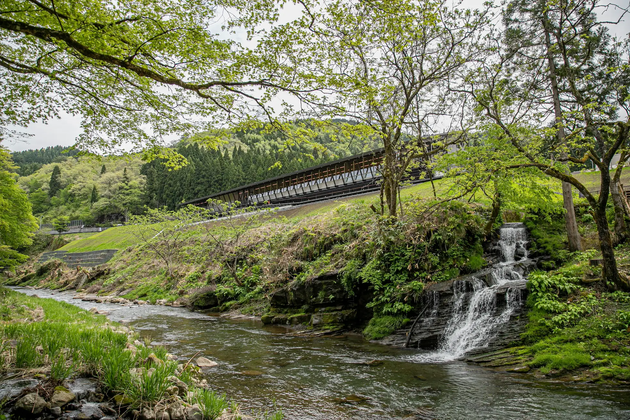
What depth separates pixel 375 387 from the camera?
20.3ft

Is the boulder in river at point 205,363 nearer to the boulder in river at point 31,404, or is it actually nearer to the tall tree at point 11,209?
the boulder in river at point 31,404

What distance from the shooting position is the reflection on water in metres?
5.08

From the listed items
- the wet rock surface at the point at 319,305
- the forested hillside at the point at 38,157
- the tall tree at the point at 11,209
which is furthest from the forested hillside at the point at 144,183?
the forested hillside at the point at 38,157

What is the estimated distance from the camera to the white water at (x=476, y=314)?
861cm

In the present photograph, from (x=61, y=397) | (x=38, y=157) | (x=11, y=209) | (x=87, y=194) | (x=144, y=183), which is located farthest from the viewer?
(x=38, y=157)

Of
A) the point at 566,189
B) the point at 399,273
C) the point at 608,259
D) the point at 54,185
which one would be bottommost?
the point at 399,273

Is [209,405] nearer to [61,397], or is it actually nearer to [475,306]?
[61,397]

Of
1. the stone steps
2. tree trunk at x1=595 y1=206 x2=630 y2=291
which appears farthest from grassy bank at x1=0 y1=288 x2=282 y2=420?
the stone steps

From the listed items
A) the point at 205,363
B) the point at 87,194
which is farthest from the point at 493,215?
the point at 87,194

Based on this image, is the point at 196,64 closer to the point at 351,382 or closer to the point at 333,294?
the point at 351,382

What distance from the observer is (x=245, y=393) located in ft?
19.0

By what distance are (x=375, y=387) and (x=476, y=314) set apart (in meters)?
4.65

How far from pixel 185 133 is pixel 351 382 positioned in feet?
22.9

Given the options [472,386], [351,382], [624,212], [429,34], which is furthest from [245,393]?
[624,212]
